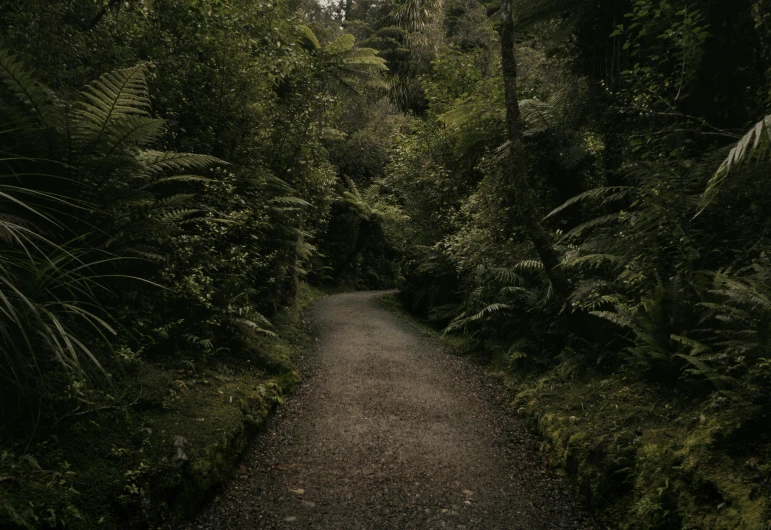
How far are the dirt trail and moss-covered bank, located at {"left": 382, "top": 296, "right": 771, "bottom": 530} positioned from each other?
0.33 meters

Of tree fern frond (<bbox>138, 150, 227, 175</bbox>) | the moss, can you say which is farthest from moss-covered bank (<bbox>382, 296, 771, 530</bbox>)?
tree fern frond (<bbox>138, 150, 227, 175</bbox>)

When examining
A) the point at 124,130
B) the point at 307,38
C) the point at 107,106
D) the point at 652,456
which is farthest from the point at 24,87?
the point at 307,38

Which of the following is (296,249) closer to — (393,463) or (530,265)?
(530,265)

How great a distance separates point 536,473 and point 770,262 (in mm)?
2704

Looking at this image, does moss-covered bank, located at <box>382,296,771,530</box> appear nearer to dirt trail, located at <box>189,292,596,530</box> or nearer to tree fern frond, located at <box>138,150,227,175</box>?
dirt trail, located at <box>189,292,596,530</box>

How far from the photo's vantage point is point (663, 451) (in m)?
3.35

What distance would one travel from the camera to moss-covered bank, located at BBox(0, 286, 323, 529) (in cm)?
264

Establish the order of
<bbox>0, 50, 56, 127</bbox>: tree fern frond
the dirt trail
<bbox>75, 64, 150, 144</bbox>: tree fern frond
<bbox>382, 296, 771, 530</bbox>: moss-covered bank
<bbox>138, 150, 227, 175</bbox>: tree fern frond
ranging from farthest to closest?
<bbox>138, 150, 227, 175</bbox>: tree fern frond
<bbox>75, 64, 150, 144</bbox>: tree fern frond
the dirt trail
<bbox>0, 50, 56, 127</bbox>: tree fern frond
<bbox>382, 296, 771, 530</bbox>: moss-covered bank

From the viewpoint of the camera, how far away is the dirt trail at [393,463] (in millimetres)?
3553

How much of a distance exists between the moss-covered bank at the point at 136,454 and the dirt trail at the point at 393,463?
Answer: 0.31 meters

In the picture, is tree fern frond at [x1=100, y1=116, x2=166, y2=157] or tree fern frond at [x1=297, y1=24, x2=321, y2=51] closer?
tree fern frond at [x1=100, y1=116, x2=166, y2=157]

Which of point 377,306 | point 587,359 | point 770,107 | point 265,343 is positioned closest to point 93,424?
point 265,343

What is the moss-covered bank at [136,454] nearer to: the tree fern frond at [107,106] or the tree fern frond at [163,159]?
the tree fern frond at [163,159]

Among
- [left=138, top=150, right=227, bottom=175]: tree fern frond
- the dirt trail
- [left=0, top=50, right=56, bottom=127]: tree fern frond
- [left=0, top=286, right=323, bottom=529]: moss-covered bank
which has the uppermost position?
[left=0, top=50, right=56, bottom=127]: tree fern frond
